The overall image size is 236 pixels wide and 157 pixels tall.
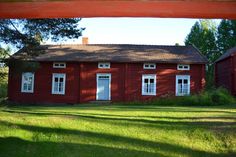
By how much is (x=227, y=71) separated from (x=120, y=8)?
102 feet

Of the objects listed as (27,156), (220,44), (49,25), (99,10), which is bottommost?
(27,156)

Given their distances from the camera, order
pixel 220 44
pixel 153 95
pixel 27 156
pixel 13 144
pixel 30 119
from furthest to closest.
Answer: pixel 220 44
pixel 153 95
pixel 30 119
pixel 13 144
pixel 27 156

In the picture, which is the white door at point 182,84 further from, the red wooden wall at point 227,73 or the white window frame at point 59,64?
the white window frame at point 59,64

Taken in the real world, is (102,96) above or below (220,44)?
below

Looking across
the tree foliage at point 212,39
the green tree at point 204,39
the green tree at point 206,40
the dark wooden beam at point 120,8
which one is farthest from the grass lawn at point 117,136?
the green tree at point 204,39

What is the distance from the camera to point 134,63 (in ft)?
110

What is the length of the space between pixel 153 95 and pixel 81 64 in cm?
618

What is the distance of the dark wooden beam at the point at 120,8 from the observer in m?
6.98

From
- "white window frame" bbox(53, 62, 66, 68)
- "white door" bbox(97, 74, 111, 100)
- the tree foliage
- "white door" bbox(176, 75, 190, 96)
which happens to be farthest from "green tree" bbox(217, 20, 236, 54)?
"white window frame" bbox(53, 62, 66, 68)

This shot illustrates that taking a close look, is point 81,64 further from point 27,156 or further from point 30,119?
point 27,156

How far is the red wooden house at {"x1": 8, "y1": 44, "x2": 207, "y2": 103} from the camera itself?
109ft

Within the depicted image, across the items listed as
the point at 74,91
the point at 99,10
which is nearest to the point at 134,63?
the point at 74,91

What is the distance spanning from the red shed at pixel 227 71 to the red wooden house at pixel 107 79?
283 cm

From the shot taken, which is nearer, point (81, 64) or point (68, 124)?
point (68, 124)
